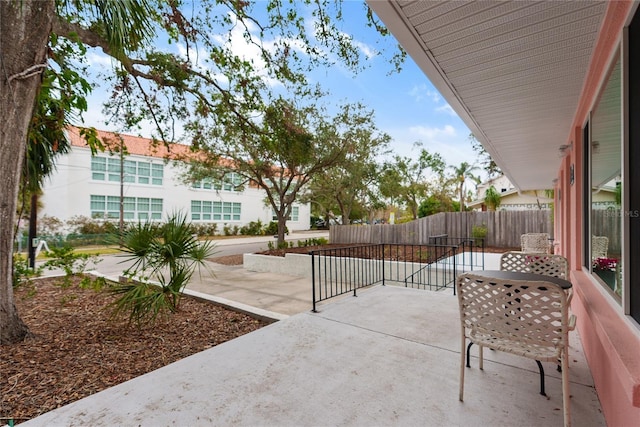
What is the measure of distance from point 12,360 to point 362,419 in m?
2.94

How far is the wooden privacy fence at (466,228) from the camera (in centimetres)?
1116

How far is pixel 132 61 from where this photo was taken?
4.68 meters

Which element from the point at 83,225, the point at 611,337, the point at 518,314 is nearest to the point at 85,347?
the point at 518,314

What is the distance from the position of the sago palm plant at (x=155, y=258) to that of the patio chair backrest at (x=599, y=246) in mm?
3724

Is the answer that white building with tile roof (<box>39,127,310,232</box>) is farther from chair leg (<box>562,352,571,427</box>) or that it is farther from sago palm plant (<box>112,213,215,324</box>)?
chair leg (<box>562,352,571,427</box>)

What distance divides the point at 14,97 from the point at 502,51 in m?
4.18

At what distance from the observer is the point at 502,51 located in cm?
226

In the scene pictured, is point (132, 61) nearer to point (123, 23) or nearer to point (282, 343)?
point (123, 23)

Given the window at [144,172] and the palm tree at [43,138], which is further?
the window at [144,172]

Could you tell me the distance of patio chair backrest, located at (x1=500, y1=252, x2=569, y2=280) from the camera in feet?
9.65

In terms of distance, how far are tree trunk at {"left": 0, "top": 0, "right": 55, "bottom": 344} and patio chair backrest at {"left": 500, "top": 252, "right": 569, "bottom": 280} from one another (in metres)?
5.02

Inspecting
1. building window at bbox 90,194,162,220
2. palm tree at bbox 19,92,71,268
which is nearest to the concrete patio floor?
palm tree at bbox 19,92,71,268

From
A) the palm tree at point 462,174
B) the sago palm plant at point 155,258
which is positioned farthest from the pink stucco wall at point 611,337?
the palm tree at point 462,174

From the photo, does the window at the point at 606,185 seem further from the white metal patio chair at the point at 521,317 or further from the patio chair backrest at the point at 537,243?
the patio chair backrest at the point at 537,243
